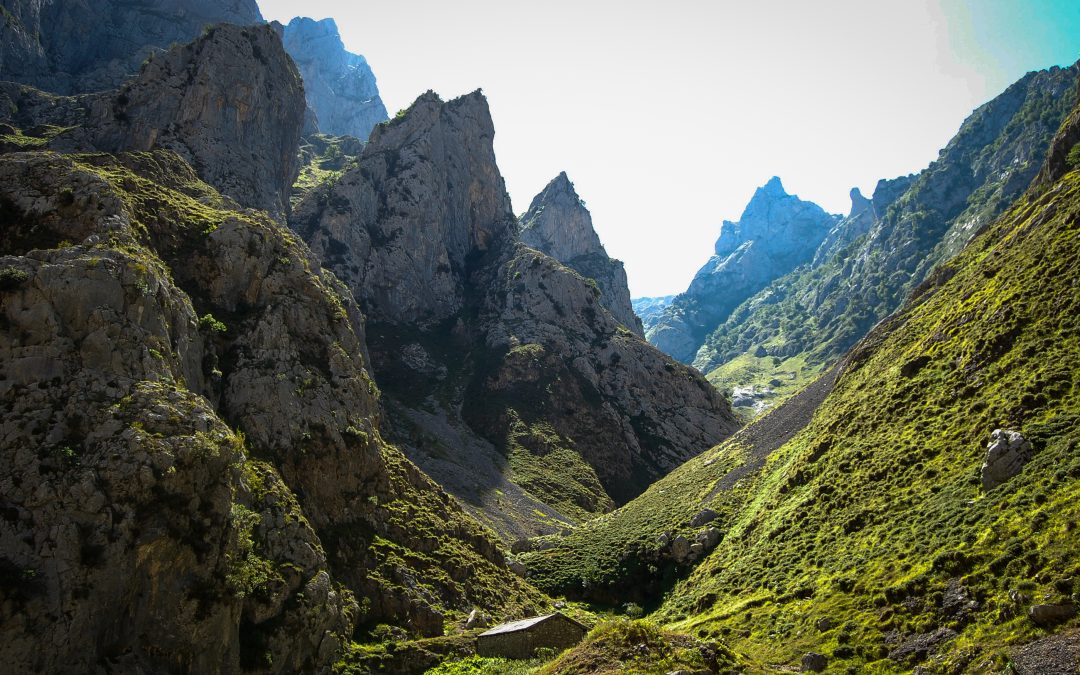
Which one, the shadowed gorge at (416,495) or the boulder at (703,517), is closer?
the shadowed gorge at (416,495)

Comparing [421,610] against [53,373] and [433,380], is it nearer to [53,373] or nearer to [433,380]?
[53,373]

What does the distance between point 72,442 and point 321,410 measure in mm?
21173

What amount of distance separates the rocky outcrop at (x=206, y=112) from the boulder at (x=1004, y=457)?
10887 cm

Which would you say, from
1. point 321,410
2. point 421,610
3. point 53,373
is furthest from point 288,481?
point 53,373

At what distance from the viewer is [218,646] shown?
3453cm

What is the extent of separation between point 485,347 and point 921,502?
354ft

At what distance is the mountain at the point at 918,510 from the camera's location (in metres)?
32.6

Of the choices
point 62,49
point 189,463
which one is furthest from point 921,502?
point 62,49

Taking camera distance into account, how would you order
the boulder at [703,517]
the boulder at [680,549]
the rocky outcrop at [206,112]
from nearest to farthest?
the boulder at [680,549], the boulder at [703,517], the rocky outcrop at [206,112]

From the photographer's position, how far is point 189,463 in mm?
37250

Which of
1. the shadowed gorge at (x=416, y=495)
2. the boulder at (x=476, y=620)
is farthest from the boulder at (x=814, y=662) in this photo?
the boulder at (x=476, y=620)

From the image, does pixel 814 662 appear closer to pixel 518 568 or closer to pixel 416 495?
pixel 416 495

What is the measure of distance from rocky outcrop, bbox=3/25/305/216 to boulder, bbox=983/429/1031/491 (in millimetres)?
108868

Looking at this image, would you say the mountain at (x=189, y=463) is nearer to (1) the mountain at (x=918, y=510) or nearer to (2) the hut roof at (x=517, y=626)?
(2) the hut roof at (x=517, y=626)
